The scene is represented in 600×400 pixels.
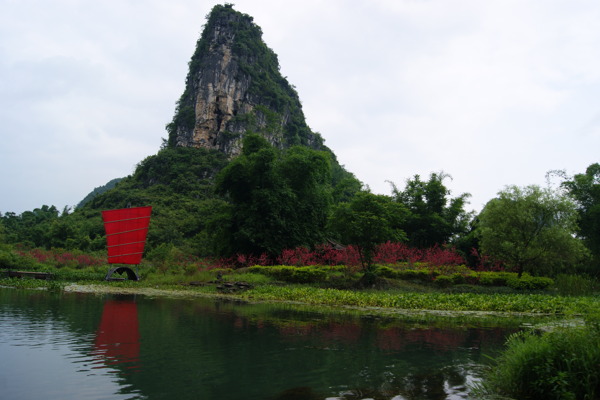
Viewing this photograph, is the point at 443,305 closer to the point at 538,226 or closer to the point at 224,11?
the point at 538,226

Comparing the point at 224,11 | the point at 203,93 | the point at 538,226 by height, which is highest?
the point at 224,11

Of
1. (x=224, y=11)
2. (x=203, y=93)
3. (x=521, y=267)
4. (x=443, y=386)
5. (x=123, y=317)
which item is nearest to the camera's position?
(x=443, y=386)

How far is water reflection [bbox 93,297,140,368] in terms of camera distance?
6.38 metres

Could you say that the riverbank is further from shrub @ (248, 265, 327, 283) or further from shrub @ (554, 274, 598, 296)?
shrub @ (248, 265, 327, 283)

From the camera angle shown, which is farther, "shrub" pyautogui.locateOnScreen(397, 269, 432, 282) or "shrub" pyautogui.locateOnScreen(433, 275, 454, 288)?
"shrub" pyautogui.locateOnScreen(397, 269, 432, 282)

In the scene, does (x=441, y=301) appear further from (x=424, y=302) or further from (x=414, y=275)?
(x=414, y=275)

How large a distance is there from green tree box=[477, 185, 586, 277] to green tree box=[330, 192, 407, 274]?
17.8 ft

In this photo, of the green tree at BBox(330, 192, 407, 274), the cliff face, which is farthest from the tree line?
the cliff face

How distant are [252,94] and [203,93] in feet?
29.5

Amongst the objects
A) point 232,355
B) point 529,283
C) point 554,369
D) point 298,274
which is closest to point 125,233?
point 298,274

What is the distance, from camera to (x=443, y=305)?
12.9 metres

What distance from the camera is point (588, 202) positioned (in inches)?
1225

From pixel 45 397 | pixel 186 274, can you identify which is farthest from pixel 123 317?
pixel 186 274

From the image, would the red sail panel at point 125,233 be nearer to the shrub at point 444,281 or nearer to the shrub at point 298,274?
the shrub at point 298,274
